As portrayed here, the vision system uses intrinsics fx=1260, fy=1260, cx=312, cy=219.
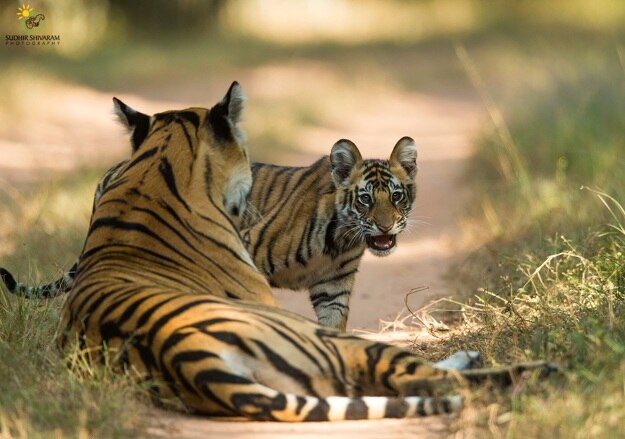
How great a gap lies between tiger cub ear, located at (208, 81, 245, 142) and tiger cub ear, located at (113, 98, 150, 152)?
0.31 meters

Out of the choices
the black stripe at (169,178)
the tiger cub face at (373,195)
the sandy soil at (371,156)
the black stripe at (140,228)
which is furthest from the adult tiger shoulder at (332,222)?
the black stripe at (140,228)

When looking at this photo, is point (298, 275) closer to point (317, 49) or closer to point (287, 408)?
point (287, 408)

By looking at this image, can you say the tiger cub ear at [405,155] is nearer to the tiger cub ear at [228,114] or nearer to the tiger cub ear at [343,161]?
the tiger cub ear at [343,161]

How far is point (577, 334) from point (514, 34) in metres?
23.0

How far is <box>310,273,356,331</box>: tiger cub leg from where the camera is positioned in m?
7.00

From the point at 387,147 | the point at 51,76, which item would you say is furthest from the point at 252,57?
the point at 387,147

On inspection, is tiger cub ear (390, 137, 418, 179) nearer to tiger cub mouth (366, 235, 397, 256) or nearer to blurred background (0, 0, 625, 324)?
tiger cub mouth (366, 235, 397, 256)

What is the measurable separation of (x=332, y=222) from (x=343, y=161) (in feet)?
1.17

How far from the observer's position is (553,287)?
6.61 meters

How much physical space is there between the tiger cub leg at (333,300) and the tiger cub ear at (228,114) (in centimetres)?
153

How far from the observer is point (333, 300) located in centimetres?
702

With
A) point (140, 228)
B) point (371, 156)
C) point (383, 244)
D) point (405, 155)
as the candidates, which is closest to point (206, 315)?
point (140, 228)

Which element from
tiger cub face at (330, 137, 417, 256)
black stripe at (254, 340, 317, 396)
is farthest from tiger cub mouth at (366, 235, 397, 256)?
black stripe at (254, 340, 317, 396)

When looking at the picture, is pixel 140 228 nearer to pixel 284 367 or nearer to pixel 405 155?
pixel 284 367
